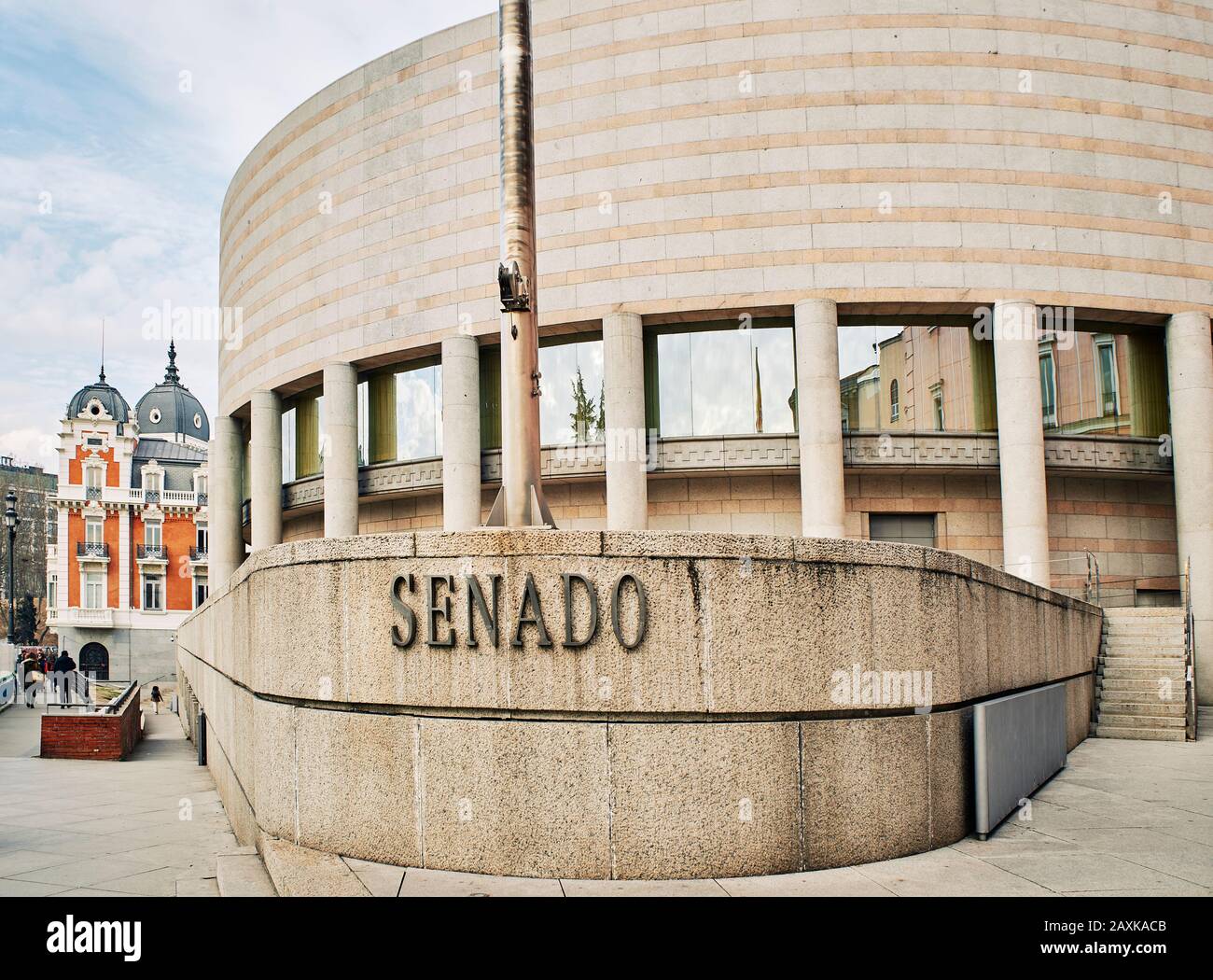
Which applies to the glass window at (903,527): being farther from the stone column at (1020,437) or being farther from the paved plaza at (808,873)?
the paved plaza at (808,873)

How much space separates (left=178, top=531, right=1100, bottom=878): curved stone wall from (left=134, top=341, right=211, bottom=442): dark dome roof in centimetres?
9255

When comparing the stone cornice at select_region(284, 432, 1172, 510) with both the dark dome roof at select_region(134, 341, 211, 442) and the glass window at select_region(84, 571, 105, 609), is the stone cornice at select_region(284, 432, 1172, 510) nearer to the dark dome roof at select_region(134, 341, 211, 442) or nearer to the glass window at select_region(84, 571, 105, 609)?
the glass window at select_region(84, 571, 105, 609)

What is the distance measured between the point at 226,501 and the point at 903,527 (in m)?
23.0

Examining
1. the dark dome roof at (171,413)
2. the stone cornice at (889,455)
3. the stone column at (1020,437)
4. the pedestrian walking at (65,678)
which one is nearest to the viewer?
the stone column at (1020,437)

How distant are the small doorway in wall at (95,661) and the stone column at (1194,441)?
71260mm

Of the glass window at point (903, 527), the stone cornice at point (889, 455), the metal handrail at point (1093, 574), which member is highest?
the stone cornice at point (889, 455)

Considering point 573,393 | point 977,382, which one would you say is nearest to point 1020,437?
point 977,382

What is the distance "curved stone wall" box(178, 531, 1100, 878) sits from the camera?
6.55 meters

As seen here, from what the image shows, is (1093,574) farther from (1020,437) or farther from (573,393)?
(573,393)

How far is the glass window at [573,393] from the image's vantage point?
2662cm

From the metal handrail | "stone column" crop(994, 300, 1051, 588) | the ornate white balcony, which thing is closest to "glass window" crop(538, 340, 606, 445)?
"stone column" crop(994, 300, 1051, 588)

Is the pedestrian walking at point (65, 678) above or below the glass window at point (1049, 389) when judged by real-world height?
below

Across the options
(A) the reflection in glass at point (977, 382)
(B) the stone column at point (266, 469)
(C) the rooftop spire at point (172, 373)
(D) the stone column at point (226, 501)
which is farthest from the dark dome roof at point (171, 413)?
Answer: (A) the reflection in glass at point (977, 382)

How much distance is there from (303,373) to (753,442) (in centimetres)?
1380
